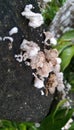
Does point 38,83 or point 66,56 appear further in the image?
point 66,56

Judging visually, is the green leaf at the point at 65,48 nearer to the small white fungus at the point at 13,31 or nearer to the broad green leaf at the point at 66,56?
the broad green leaf at the point at 66,56

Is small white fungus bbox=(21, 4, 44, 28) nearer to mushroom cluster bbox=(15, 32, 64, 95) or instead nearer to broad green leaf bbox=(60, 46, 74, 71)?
mushroom cluster bbox=(15, 32, 64, 95)

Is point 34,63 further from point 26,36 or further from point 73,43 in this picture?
point 73,43

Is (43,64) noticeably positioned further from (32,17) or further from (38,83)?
(32,17)

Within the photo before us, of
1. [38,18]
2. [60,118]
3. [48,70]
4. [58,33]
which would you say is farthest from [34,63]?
[58,33]

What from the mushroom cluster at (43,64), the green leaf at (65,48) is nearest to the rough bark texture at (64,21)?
the green leaf at (65,48)

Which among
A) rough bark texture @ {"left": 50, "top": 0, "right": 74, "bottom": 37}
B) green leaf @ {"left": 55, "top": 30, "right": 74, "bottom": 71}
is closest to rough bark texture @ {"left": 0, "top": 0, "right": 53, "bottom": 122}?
green leaf @ {"left": 55, "top": 30, "right": 74, "bottom": 71}

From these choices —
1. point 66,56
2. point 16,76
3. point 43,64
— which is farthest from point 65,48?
point 16,76
